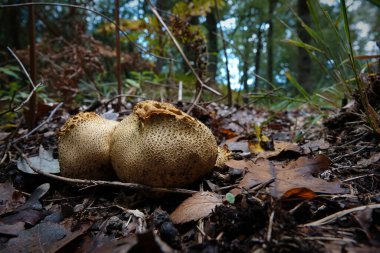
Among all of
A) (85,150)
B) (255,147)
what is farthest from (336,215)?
(85,150)

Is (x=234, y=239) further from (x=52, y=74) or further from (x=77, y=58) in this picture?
(x=52, y=74)

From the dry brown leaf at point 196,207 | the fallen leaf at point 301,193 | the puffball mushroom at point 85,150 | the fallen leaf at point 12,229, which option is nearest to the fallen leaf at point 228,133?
the puffball mushroom at point 85,150

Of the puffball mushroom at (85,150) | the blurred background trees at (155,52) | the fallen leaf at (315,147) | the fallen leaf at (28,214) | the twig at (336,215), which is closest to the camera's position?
the twig at (336,215)

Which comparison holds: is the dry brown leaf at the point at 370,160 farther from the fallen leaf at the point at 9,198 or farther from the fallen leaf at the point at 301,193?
the fallen leaf at the point at 9,198

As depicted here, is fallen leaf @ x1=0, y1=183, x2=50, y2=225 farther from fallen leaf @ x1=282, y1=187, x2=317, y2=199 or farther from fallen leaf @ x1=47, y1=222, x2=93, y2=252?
fallen leaf @ x1=282, y1=187, x2=317, y2=199

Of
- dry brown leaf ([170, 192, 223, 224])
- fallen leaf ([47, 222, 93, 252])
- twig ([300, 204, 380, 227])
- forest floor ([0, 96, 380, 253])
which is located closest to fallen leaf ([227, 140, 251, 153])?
forest floor ([0, 96, 380, 253])

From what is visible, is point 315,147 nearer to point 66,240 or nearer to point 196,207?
point 196,207
